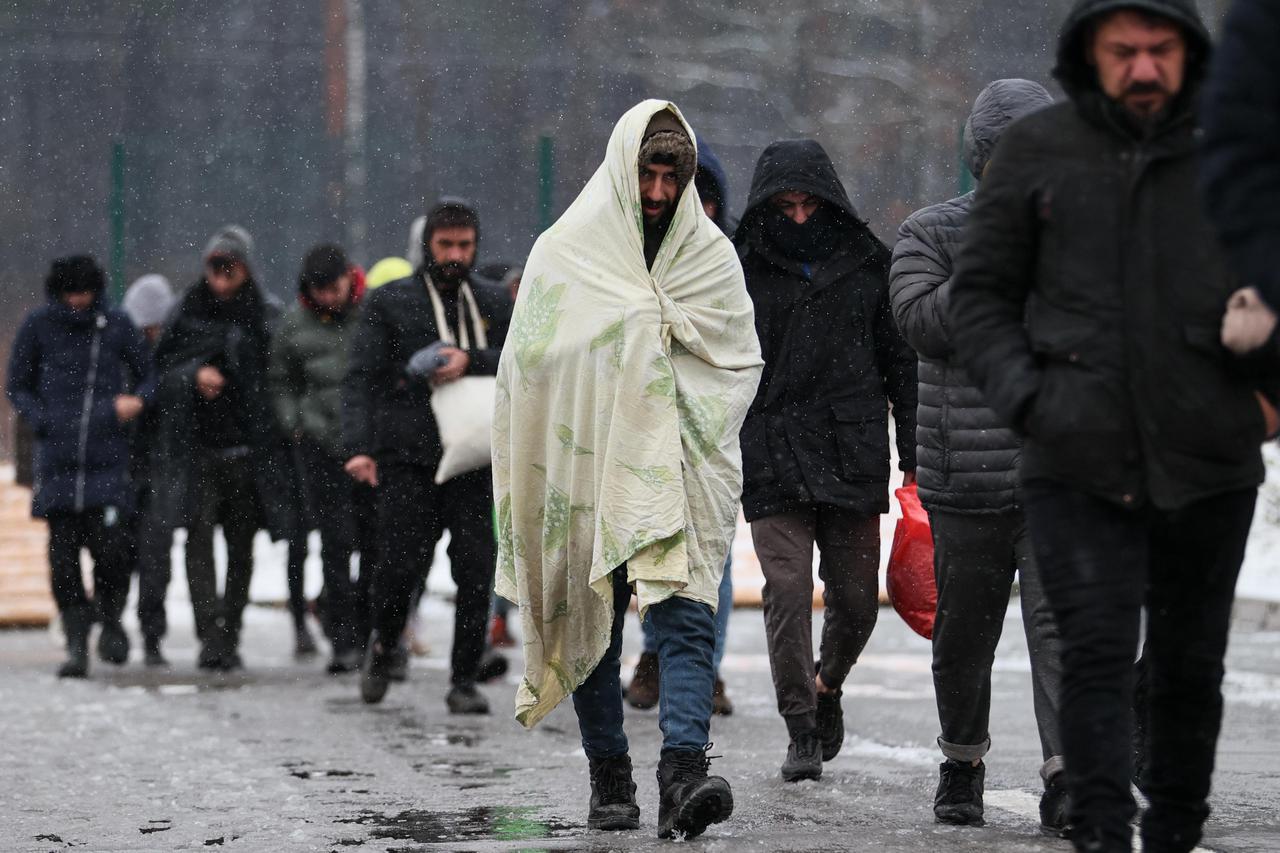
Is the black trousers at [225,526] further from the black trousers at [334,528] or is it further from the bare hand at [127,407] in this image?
the bare hand at [127,407]

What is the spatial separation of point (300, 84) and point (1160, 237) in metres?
18.2

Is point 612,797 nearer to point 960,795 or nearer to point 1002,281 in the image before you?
point 960,795

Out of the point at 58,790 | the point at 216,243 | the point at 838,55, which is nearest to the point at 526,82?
the point at 838,55

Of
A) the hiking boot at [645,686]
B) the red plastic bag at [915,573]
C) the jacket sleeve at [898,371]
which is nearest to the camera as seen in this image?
the red plastic bag at [915,573]

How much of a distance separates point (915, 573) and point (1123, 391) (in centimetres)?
242

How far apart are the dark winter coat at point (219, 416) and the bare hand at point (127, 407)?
0.61 feet

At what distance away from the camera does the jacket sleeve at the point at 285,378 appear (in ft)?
36.9

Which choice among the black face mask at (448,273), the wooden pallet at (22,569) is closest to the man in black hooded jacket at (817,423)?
the black face mask at (448,273)

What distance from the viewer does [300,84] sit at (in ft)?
71.3

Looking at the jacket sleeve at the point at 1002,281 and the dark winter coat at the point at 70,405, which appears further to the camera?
the dark winter coat at the point at 70,405

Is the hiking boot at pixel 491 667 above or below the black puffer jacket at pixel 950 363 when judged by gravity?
below

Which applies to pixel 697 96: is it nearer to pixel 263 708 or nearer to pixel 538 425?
pixel 263 708

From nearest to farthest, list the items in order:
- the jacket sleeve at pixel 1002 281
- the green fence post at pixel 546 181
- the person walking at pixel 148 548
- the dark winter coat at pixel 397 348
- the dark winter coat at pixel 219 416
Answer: the jacket sleeve at pixel 1002 281
the dark winter coat at pixel 397 348
the dark winter coat at pixel 219 416
the person walking at pixel 148 548
the green fence post at pixel 546 181

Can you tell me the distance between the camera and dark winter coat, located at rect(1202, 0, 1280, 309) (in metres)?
3.42
